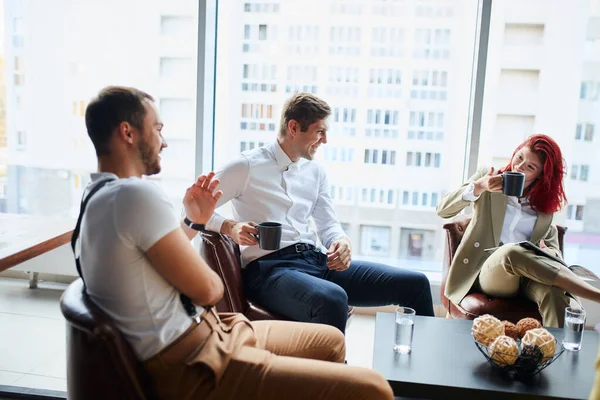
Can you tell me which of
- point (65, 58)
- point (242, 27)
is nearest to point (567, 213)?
point (242, 27)

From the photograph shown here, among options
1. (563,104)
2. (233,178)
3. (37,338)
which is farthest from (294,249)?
(563,104)

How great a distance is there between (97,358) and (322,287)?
100cm

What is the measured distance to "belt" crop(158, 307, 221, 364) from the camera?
139cm

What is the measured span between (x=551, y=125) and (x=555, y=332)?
4.83 feet

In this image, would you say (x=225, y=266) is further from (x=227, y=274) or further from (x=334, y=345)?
(x=334, y=345)

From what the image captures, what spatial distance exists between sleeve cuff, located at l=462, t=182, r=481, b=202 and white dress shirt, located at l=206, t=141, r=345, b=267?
609mm

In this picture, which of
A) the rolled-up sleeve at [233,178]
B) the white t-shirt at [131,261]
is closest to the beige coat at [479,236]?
the rolled-up sleeve at [233,178]

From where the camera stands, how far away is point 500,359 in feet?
5.70

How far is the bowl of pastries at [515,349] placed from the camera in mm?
1705

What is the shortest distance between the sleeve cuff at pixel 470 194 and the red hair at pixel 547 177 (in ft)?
0.71

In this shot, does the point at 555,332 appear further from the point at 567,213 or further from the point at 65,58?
the point at 65,58

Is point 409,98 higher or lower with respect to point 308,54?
lower

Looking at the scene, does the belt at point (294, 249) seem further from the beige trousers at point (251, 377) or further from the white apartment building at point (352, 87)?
the white apartment building at point (352, 87)

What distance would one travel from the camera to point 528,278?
2.56 metres
